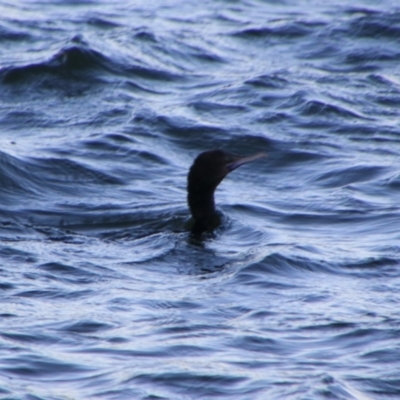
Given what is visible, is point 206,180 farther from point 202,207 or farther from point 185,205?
point 185,205

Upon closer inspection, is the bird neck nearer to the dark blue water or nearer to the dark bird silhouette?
the dark bird silhouette

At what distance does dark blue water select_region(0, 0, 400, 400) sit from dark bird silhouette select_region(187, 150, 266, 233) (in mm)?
234

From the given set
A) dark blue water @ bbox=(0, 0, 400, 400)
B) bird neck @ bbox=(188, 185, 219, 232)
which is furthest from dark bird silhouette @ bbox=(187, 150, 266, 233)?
dark blue water @ bbox=(0, 0, 400, 400)

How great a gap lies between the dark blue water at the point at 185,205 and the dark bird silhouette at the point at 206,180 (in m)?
0.23

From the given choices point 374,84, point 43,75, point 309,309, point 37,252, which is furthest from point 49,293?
point 374,84

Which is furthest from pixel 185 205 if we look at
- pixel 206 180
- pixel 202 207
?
pixel 206 180

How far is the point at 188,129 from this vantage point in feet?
44.4

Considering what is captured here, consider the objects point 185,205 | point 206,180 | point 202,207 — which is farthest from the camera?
point 185,205

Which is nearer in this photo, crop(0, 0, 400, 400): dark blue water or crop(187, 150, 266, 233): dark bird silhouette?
crop(0, 0, 400, 400): dark blue water

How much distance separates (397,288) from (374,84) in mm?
7769

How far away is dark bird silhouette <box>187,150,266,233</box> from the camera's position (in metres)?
9.85

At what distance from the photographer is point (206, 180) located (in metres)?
9.88

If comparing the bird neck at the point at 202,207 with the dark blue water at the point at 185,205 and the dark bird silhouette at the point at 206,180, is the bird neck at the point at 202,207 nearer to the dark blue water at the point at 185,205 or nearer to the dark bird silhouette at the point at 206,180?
the dark bird silhouette at the point at 206,180

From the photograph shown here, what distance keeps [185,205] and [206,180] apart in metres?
0.83
